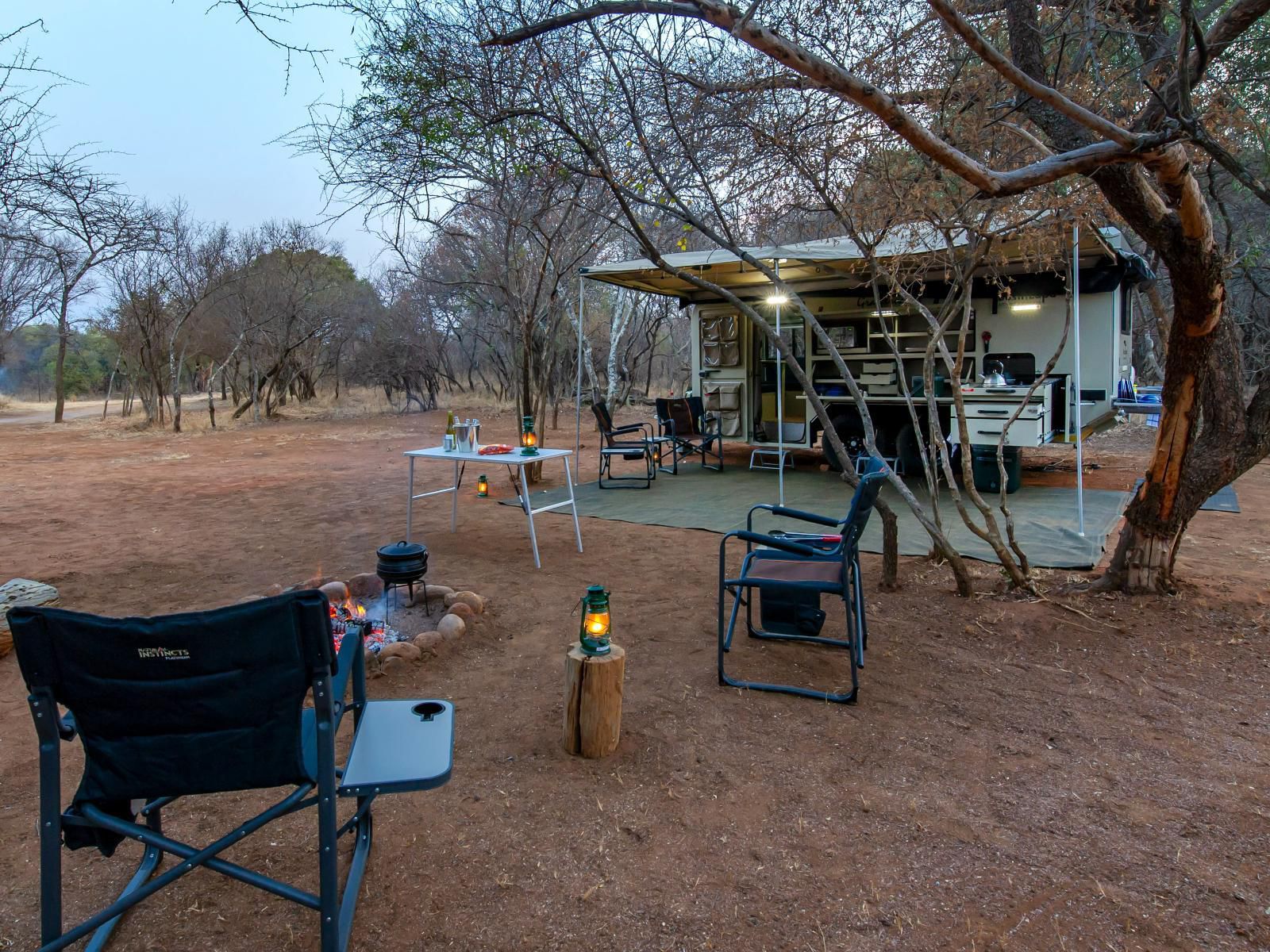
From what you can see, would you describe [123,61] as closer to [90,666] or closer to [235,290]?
[90,666]

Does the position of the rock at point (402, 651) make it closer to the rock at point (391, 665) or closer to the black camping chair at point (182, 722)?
the rock at point (391, 665)

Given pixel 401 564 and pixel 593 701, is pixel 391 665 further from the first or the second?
pixel 593 701

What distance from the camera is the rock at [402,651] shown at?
2.97m

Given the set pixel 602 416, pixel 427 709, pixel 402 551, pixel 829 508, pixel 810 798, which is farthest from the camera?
pixel 602 416

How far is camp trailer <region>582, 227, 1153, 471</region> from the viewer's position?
6.27m

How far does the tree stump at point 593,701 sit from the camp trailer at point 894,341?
11.1 ft

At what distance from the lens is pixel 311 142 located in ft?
13.3

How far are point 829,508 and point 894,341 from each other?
1336 mm

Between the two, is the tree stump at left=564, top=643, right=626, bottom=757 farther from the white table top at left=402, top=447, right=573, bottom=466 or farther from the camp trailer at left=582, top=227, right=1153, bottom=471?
the camp trailer at left=582, top=227, right=1153, bottom=471

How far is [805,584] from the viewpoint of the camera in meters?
2.74

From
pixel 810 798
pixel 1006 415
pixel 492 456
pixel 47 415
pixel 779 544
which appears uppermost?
pixel 47 415

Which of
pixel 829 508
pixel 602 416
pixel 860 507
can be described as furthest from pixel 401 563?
pixel 602 416

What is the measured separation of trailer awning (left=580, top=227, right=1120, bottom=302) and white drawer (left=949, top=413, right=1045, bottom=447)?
3.98 ft

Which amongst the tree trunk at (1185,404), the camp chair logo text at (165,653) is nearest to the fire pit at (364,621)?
the camp chair logo text at (165,653)
